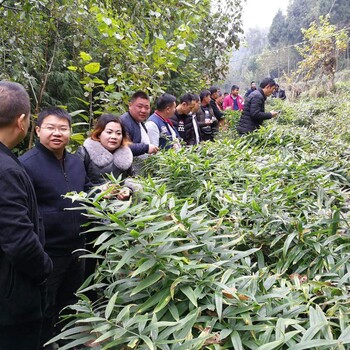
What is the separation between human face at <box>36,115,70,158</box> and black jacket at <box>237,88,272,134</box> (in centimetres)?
332

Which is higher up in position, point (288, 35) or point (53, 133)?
point (288, 35)

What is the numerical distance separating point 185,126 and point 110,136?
8.25 ft

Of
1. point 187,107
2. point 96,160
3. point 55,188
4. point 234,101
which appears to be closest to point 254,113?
point 187,107

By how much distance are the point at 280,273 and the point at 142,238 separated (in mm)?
664

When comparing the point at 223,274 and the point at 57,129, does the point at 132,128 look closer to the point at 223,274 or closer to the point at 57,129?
the point at 57,129

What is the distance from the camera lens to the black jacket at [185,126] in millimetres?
4807

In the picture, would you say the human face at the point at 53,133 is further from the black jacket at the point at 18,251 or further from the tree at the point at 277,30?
the tree at the point at 277,30

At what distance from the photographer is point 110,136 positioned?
2.52 meters

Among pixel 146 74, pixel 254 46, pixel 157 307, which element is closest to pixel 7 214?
pixel 157 307

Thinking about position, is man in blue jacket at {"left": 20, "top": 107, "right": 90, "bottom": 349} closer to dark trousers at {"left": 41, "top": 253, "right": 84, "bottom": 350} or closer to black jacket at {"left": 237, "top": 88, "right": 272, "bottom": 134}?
dark trousers at {"left": 41, "top": 253, "right": 84, "bottom": 350}

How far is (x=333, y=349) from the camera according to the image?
1.10 metres

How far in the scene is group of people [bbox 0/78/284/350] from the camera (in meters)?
1.50

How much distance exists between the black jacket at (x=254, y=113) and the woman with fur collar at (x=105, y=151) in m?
2.71

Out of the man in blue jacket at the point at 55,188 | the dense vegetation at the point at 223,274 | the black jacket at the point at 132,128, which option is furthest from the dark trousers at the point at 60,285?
the black jacket at the point at 132,128
